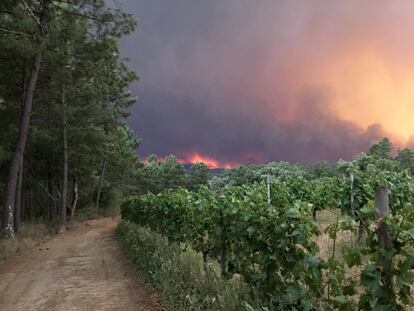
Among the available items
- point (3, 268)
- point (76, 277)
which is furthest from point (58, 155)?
point (76, 277)

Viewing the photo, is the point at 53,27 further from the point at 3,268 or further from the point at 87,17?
the point at 3,268

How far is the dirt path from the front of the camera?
8.56 metres

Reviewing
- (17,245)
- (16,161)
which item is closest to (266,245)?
(17,245)

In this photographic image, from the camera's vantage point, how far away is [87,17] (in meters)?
20.5

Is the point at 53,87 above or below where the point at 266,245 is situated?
above

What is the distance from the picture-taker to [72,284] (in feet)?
34.1

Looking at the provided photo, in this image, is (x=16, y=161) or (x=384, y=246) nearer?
(x=384, y=246)

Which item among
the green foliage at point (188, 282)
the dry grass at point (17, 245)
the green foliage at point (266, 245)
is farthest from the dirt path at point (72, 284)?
the green foliage at point (266, 245)

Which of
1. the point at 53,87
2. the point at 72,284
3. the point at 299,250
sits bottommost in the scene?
the point at 72,284

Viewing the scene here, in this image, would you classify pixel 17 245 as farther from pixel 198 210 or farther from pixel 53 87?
pixel 198 210

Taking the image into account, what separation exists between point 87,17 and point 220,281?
54.7 ft

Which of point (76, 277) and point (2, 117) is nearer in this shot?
point (76, 277)

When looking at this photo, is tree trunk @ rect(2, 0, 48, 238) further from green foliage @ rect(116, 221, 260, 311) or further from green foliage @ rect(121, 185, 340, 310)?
green foliage @ rect(121, 185, 340, 310)

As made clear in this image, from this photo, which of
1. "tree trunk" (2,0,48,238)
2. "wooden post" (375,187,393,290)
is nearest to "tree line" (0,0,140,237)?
"tree trunk" (2,0,48,238)
